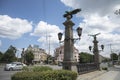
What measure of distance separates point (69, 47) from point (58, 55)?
103 m

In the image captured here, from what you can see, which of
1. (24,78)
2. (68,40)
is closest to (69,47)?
(68,40)

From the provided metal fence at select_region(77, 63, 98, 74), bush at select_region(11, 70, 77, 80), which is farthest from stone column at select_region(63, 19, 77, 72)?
bush at select_region(11, 70, 77, 80)

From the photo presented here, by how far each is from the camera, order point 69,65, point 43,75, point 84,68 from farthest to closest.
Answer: point 84,68, point 69,65, point 43,75

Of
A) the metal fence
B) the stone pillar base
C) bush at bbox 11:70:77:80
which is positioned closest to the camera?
bush at bbox 11:70:77:80

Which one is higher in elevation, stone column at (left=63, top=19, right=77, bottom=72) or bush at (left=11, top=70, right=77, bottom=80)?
stone column at (left=63, top=19, right=77, bottom=72)

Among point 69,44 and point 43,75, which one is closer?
point 43,75

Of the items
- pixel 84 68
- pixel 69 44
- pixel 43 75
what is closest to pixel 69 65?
pixel 69 44

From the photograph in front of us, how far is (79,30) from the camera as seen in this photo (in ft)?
55.3

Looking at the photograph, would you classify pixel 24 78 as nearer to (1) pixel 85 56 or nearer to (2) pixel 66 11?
(2) pixel 66 11

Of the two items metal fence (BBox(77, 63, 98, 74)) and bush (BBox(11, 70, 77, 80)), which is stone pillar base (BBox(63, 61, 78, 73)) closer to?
metal fence (BBox(77, 63, 98, 74))

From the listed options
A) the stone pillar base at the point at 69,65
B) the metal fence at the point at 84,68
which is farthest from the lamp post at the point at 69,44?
the metal fence at the point at 84,68

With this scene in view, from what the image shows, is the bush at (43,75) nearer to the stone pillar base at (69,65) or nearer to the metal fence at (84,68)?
the stone pillar base at (69,65)

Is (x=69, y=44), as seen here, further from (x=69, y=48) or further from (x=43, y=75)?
(x=43, y=75)

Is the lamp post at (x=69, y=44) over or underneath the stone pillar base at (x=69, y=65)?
over
